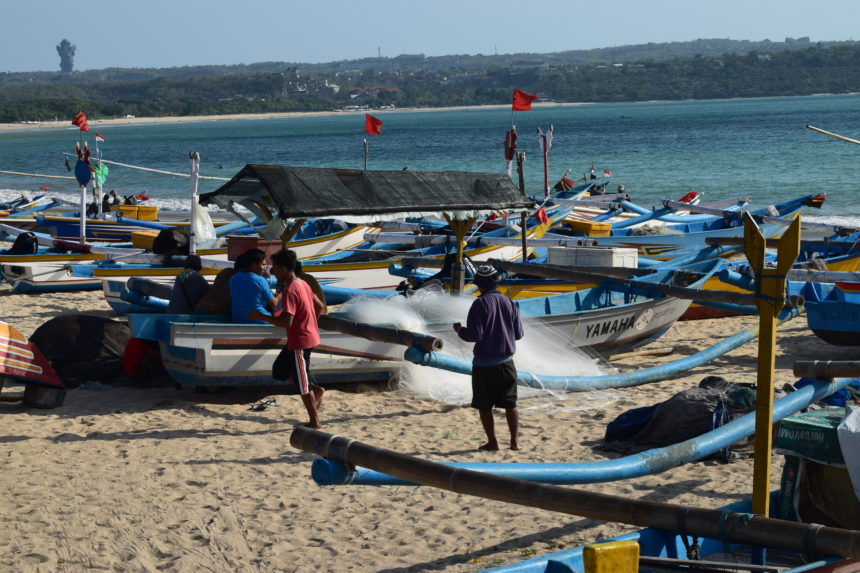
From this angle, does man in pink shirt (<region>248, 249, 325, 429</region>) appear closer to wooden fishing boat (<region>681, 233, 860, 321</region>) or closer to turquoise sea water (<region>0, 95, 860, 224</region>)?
wooden fishing boat (<region>681, 233, 860, 321</region>)

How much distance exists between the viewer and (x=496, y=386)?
777cm

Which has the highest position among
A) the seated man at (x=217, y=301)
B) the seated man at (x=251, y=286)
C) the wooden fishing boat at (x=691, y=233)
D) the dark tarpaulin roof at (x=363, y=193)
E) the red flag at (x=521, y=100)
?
the red flag at (x=521, y=100)

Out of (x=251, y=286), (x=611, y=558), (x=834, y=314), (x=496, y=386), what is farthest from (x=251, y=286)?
(x=834, y=314)

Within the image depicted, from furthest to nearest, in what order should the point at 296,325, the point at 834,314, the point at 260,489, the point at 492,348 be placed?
the point at 834,314 → the point at 296,325 → the point at 492,348 → the point at 260,489

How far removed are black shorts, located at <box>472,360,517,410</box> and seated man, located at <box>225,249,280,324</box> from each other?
2.07 metres

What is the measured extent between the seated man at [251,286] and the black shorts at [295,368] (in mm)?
617

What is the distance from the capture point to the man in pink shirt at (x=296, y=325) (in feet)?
26.5

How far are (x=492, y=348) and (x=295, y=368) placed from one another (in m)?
1.67

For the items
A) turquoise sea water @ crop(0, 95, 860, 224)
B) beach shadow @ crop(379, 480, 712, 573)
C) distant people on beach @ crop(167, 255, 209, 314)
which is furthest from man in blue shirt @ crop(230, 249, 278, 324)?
turquoise sea water @ crop(0, 95, 860, 224)

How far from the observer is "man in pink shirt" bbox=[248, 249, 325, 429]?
26.5 feet

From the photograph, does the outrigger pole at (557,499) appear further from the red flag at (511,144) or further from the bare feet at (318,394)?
the red flag at (511,144)

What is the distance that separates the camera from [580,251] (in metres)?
13.1

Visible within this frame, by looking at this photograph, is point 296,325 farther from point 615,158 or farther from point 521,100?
point 615,158

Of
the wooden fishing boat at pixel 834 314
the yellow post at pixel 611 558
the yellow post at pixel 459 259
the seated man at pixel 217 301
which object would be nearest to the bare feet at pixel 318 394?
the seated man at pixel 217 301
